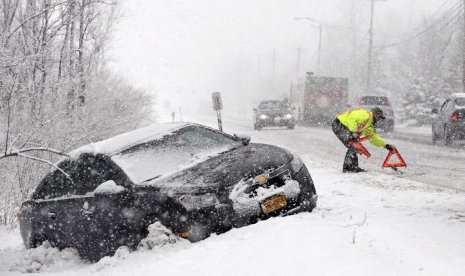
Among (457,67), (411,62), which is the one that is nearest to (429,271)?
(457,67)

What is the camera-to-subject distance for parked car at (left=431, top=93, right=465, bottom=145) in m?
16.6

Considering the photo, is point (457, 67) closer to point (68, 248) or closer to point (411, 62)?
point (411, 62)

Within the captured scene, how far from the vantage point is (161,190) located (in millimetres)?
5629

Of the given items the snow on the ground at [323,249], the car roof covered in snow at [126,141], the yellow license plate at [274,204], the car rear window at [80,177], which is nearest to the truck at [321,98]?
the snow on the ground at [323,249]

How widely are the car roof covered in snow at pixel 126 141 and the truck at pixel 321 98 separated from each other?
2464 centimetres

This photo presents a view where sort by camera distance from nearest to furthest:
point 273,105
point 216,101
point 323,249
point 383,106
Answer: point 323,249 → point 216,101 → point 383,106 → point 273,105

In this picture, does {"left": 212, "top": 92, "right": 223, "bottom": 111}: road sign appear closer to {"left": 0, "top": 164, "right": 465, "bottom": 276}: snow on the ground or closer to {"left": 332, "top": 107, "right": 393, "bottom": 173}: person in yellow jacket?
{"left": 332, "top": 107, "right": 393, "bottom": 173}: person in yellow jacket

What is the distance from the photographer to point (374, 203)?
7.42 m

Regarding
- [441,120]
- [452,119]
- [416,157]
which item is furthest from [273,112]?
[416,157]

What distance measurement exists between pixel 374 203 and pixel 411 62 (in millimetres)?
51871

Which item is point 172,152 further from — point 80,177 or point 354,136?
point 354,136

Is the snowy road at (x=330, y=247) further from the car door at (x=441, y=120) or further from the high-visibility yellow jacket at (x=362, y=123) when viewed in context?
the car door at (x=441, y=120)

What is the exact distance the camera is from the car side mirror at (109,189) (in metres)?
5.79

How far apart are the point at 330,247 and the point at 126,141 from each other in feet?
10.6
